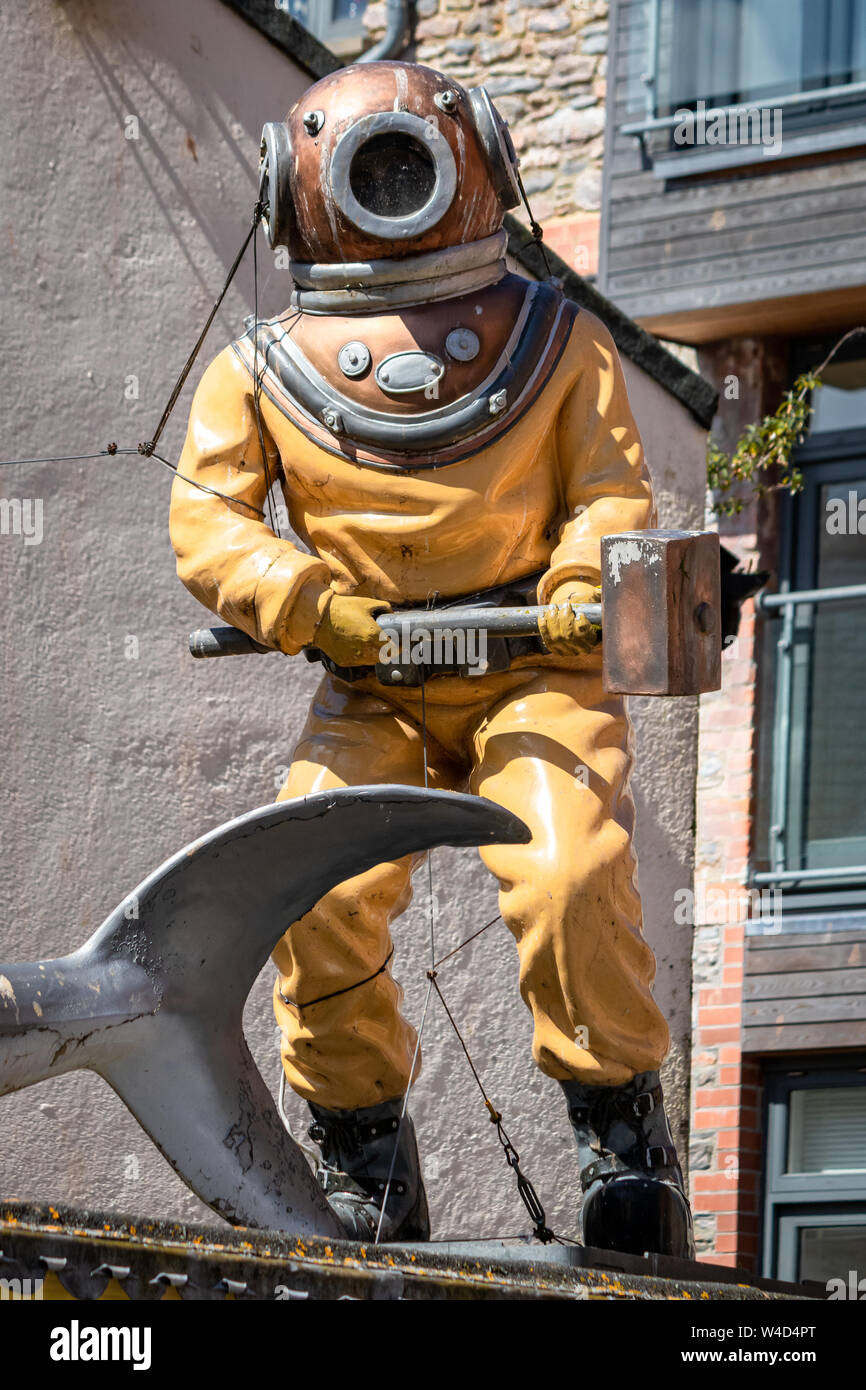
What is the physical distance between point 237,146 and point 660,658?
2905 mm

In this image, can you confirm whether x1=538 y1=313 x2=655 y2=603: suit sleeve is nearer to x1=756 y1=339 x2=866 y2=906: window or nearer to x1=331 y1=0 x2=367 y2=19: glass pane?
x1=756 y1=339 x2=866 y2=906: window

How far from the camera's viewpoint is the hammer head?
4.11 metres

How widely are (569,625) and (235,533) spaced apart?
67cm

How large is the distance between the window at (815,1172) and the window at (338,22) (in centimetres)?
509

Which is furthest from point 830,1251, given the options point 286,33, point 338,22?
point 338,22

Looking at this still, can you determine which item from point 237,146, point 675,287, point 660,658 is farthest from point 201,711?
point 675,287

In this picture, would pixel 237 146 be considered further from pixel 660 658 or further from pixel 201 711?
pixel 660 658

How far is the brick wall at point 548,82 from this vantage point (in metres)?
10.1

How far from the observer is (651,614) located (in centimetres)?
411

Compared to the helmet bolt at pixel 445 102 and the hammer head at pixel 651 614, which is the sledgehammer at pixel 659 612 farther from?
the helmet bolt at pixel 445 102

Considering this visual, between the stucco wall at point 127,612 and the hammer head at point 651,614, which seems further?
the stucco wall at point 127,612

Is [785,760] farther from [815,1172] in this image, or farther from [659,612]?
[659,612]

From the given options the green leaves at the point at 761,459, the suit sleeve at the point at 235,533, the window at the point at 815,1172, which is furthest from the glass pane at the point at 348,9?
the suit sleeve at the point at 235,533
